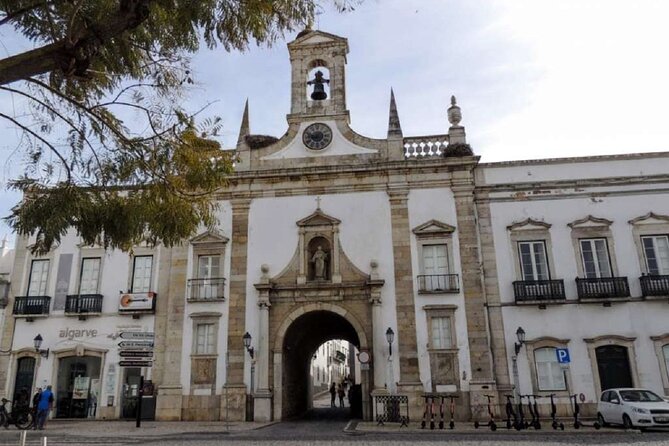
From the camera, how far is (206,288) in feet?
66.1

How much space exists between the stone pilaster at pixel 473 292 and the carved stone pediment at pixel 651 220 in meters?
5.50

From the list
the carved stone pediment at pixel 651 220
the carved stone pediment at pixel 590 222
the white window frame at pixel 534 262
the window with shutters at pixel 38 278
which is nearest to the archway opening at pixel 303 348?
the white window frame at pixel 534 262

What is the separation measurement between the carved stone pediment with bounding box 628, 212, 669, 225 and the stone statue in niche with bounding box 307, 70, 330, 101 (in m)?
12.2

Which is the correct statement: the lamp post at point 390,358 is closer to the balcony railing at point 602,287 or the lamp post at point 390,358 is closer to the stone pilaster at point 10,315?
the balcony railing at point 602,287

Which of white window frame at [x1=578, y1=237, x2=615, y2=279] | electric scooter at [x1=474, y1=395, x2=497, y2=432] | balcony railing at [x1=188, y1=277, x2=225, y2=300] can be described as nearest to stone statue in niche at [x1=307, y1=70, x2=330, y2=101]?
balcony railing at [x1=188, y1=277, x2=225, y2=300]

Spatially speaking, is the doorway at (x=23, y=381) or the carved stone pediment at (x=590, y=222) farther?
the doorway at (x=23, y=381)

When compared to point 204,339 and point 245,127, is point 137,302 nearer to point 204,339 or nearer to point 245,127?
point 204,339

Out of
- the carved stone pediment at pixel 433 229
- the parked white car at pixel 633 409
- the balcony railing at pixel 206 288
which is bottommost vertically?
the parked white car at pixel 633 409

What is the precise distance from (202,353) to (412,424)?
7562mm

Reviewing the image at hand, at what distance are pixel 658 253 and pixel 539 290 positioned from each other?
4.37 metres

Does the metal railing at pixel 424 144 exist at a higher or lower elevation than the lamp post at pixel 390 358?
higher

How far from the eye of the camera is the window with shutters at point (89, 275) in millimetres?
20969

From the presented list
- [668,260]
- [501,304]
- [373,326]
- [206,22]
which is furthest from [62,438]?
[668,260]

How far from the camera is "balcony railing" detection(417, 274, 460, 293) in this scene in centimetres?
1911
